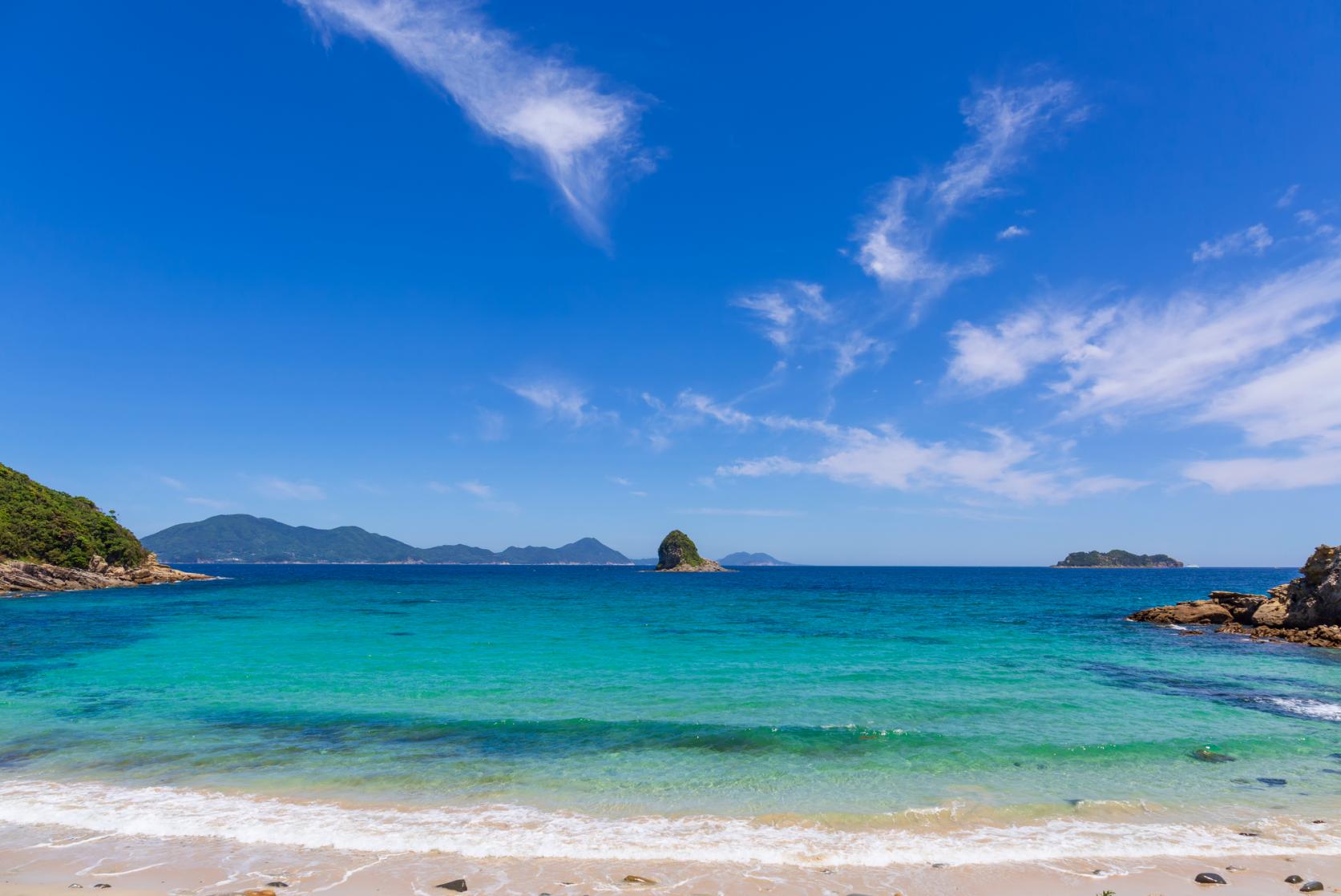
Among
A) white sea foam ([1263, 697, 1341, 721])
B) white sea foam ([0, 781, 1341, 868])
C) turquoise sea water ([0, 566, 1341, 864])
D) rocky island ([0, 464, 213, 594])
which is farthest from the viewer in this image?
rocky island ([0, 464, 213, 594])

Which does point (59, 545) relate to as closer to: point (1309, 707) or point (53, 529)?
point (53, 529)

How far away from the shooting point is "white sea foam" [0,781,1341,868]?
10406mm

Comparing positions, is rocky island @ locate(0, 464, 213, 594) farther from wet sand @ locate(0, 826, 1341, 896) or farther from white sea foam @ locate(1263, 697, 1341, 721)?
white sea foam @ locate(1263, 697, 1341, 721)

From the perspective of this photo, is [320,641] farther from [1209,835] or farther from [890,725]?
[1209,835]

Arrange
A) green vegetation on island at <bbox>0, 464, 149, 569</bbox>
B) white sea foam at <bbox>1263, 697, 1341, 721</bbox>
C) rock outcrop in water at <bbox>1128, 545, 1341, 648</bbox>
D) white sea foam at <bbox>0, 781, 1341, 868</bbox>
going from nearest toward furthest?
white sea foam at <bbox>0, 781, 1341, 868</bbox> → white sea foam at <bbox>1263, 697, 1341, 721</bbox> → rock outcrop in water at <bbox>1128, 545, 1341, 648</bbox> → green vegetation on island at <bbox>0, 464, 149, 569</bbox>

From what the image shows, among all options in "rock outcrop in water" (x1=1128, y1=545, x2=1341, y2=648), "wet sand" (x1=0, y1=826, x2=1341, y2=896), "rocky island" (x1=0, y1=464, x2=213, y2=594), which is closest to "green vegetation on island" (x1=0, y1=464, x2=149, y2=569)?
"rocky island" (x1=0, y1=464, x2=213, y2=594)

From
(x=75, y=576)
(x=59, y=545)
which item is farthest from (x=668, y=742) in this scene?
(x=59, y=545)

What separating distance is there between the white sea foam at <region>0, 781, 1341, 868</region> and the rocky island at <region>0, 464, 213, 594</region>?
316ft

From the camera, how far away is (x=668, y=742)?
16.8 metres

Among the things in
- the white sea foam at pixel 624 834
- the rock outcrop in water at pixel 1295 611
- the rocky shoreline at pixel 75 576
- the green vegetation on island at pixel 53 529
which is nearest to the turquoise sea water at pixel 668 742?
the white sea foam at pixel 624 834

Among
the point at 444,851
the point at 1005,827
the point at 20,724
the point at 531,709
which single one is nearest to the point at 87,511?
the point at 20,724

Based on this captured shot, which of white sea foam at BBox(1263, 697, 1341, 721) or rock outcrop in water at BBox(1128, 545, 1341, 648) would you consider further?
rock outcrop in water at BBox(1128, 545, 1341, 648)

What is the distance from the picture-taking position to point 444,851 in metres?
10.4

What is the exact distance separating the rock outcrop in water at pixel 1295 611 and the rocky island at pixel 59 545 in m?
125
